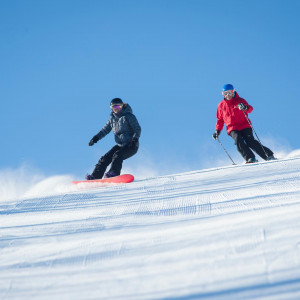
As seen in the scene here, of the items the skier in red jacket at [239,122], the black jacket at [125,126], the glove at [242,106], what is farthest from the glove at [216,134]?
the black jacket at [125,126]

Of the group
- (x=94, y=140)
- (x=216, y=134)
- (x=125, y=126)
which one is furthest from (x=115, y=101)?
(x=216, y=134)

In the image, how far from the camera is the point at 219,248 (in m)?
1.61

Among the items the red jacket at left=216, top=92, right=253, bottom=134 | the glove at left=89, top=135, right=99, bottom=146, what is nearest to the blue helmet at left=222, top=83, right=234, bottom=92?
the red jacket at left=216, top=92, right=253, bottom=134

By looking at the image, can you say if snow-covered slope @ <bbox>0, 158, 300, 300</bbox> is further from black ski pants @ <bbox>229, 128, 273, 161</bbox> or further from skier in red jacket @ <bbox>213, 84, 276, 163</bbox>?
skier in red jacket @ <bbox>213, 84, 276, 163</bbox>

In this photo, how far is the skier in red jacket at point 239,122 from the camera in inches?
272

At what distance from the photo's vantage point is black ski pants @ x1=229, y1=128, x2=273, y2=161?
6.84 m

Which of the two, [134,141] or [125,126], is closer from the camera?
[134,141]

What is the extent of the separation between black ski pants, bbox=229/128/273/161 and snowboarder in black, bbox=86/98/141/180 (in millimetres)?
1910

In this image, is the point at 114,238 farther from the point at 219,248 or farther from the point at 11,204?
the point at 11,204

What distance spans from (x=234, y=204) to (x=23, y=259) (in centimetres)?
149

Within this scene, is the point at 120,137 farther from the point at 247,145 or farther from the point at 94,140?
the point at 247,145

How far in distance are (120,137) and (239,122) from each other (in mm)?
2324

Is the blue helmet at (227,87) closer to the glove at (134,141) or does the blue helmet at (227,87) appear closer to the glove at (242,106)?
the glove at (242,106)

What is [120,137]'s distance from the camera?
665 cm
